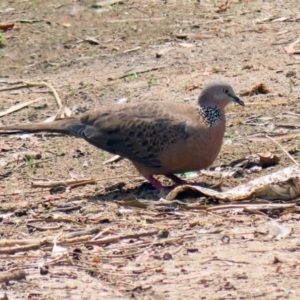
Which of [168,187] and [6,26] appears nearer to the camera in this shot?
[168,187]

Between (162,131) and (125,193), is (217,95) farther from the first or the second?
(125,193)

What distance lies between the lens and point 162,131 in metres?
7.16

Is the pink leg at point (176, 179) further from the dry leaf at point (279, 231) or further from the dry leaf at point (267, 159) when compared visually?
the dry leaf at point (279, 231)

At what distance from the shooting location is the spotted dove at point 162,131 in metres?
7.05

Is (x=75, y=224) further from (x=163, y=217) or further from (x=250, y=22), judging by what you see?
(x=250, y=22)

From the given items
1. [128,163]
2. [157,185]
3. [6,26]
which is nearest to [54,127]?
[128,163]

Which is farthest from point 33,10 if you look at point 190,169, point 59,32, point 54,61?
point 190,169

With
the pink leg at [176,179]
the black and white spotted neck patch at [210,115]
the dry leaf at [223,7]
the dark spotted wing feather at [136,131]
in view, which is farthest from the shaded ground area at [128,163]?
the black and white spotted neck patch at [210,115]

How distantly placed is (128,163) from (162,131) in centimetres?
94

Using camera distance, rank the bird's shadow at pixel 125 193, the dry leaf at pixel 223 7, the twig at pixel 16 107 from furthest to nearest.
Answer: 1. the dry leaf at pixel 223 7
2. the twig at pixel 16 107
3. the bird's shadow at pixel 125 193

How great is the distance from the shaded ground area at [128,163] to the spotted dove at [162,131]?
0.23m

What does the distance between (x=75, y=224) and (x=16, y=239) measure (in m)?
0.41

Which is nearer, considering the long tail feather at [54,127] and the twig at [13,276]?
the twig at [13,276]

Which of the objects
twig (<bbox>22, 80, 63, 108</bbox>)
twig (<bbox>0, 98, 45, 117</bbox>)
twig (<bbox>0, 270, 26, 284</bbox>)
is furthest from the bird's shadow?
twig (<bbox>0, 98, 45, 117</bbox>)
